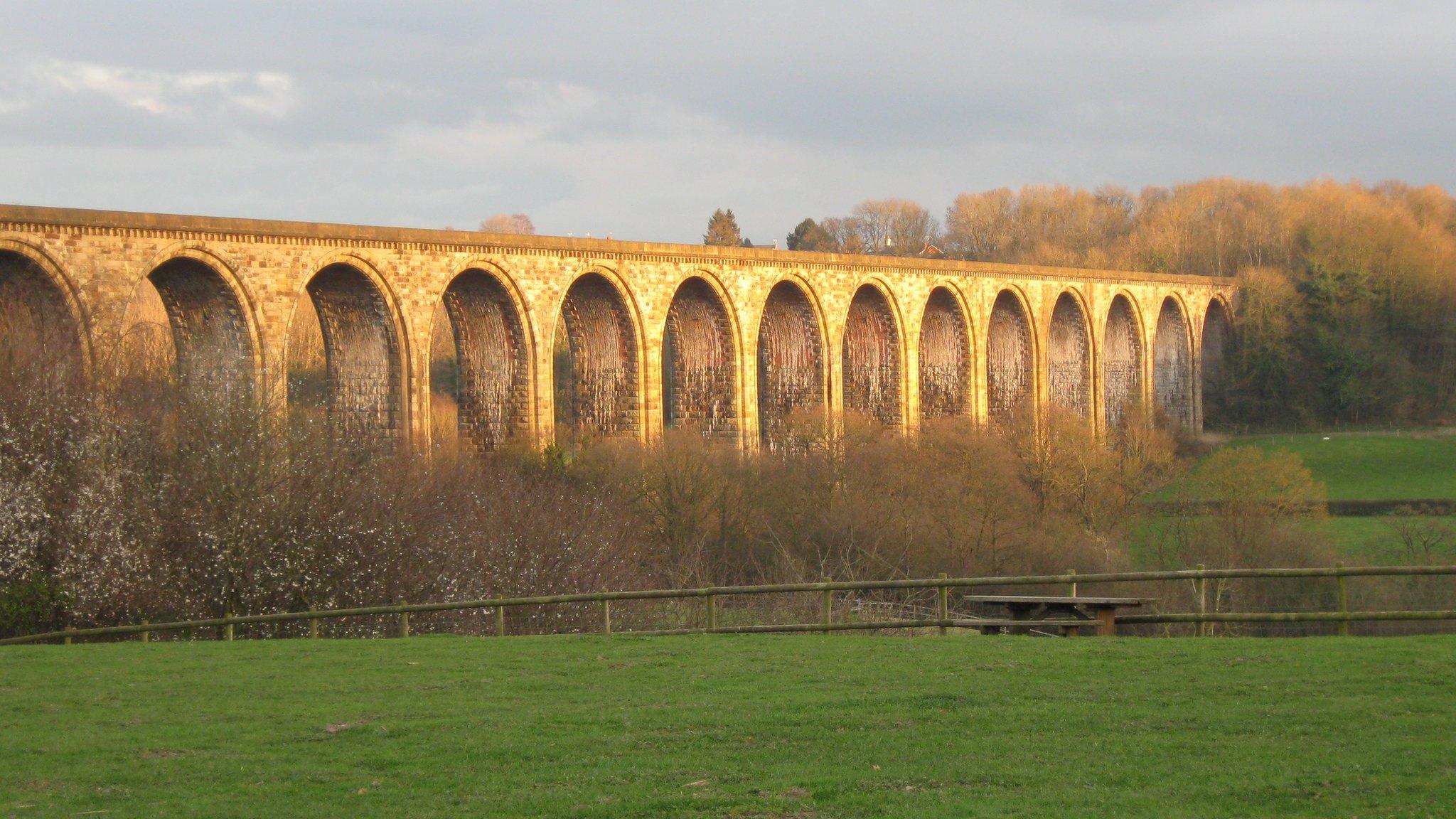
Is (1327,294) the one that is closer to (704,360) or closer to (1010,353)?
(1010,353)

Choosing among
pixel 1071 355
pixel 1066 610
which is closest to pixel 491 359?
pixel 1066 610

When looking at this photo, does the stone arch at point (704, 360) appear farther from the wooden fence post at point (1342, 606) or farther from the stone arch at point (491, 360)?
the wooden fence post at point (1342, 606)

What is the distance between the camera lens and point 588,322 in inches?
1244

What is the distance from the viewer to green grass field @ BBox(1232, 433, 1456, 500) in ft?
145

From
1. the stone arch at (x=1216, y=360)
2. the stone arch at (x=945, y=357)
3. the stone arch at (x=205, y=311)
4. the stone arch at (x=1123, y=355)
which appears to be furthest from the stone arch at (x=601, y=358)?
the stone arch at (x=1216, y=360)

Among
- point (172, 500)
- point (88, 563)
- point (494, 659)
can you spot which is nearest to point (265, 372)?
point (172, 500)

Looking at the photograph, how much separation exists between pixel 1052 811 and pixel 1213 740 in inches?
68.9

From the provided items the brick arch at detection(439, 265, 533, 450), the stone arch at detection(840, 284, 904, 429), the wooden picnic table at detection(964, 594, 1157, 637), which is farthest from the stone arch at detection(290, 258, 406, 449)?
the wooden picnic table at detection(964, 594, 1157, 637)

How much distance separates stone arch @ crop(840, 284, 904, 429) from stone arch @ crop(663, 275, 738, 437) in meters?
4.72

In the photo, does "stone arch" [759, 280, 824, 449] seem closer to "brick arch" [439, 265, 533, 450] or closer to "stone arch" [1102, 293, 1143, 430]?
"brick arch" [439, 265, 533, 450]

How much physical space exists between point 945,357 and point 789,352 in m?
5.85

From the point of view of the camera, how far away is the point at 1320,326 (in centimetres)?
5516

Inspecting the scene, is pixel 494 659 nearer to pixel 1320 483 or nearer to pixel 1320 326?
pixel 1320 483

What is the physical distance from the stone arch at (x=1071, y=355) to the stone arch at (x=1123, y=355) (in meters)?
1.61
